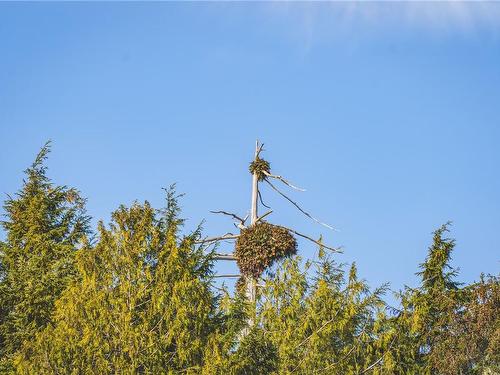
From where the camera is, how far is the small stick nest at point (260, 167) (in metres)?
33.7

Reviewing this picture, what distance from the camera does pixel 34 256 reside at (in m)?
26.2

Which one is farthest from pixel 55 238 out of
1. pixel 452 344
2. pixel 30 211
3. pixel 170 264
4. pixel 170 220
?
pixel 452 344

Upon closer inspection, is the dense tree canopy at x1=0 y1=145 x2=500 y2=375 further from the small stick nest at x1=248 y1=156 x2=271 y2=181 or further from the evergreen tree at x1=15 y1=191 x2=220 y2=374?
the small stick nest at x1=248 y1=156 x2=271 y2=181

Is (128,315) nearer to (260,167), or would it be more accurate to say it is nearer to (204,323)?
(204,323)

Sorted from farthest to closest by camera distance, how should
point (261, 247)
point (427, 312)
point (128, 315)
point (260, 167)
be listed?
point (260, 167), point (261, 247), point (427, 312), point (128, 315)

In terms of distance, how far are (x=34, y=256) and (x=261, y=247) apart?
742 centimetres

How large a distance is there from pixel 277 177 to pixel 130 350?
16374 millimetres

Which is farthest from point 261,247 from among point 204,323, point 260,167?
point 204,323

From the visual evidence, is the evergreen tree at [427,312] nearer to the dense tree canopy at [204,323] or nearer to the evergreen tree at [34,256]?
the dense tree canopy at [204,323]

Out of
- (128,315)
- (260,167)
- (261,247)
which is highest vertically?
(260,167)

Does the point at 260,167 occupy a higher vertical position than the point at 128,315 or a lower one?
higher

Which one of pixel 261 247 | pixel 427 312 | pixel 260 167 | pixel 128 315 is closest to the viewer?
pixel 128 315

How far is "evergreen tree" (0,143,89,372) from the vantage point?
81.3 feet

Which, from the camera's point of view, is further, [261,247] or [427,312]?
[261,247]
